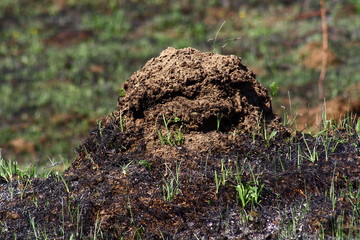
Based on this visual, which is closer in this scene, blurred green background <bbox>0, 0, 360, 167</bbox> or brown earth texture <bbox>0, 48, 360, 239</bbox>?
brown earth texture <bbox>0, 48, 360, 239</bbox>

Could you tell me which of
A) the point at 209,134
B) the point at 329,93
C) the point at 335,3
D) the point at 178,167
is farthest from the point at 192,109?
the point at 335,3

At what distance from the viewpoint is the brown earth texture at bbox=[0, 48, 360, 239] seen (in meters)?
3.47

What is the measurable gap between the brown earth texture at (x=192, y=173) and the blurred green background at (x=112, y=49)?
4.64m

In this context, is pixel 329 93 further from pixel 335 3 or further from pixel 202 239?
pixel 202 239

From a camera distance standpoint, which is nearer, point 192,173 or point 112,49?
point 192,173

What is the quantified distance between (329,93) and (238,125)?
Answer: 22.7ft

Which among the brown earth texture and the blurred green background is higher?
the brown earth texture

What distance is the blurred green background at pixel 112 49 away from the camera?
1092 centimetres

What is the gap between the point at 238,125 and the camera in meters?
4.20

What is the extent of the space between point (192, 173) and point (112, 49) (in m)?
10.7

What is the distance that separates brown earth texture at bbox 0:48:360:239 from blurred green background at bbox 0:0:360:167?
15.2 feet

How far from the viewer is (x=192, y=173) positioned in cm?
376

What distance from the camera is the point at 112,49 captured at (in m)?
14.3

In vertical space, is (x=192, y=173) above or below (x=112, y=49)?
above
